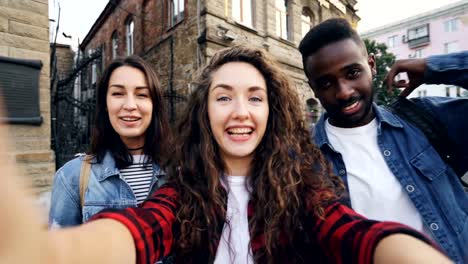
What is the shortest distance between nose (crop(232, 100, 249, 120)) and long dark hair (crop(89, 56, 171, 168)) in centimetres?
78

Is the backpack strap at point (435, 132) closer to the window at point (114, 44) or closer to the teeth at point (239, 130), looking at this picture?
the teeth at point (239, 130)

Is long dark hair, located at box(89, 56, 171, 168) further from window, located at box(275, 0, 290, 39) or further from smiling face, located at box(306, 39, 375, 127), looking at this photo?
window, located at box(275, 0, 290, 39)

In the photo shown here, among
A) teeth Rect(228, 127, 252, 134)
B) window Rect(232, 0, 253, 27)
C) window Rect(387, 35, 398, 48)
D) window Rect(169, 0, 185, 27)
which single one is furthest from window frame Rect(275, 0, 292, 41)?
window Rect(387, 35, 398, 48)

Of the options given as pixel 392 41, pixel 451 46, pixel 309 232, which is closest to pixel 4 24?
pixel 309 232

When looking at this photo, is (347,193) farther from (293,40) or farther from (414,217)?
(293,40)

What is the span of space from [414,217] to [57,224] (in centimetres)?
202

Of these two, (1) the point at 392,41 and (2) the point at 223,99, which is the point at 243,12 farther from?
(1) the point at 392,41

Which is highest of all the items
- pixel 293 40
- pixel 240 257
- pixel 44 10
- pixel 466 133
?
pixel 293 40

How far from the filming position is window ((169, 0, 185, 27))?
27.6 feet

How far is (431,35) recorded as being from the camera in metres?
30.7

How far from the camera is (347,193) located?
1.46 meters

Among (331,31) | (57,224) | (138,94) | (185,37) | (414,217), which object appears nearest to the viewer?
(414,217)

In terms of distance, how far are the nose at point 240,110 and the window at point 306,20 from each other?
34.4 feet

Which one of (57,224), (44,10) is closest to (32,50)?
(44,10)
